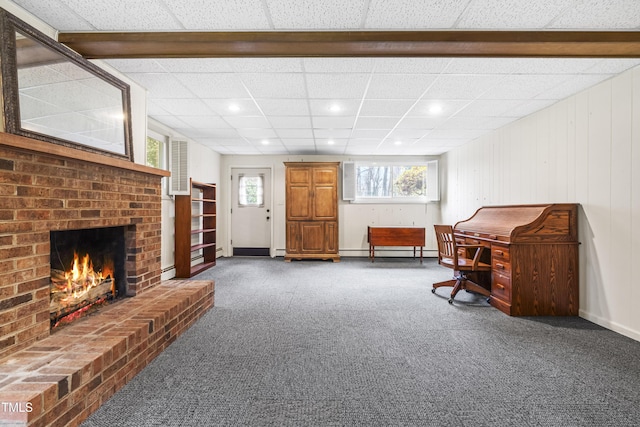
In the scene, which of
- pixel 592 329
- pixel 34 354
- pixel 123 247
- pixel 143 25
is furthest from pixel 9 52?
pixel 592 329

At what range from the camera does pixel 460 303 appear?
327cm

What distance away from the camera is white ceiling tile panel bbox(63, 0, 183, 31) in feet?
5.90

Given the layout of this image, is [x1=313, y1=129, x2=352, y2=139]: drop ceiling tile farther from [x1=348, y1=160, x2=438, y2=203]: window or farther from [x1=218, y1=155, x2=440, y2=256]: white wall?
[x1=348, y1=160, x2=438, y2=203]: window

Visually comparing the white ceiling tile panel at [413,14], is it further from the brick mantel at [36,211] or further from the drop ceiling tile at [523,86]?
the brick mantel at [36,211]

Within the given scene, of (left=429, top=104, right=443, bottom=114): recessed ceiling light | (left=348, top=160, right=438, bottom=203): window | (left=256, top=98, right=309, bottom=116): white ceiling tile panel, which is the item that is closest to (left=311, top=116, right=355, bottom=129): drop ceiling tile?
(left=256, top=98, right=309, bottom=116): white ceiling tile panel

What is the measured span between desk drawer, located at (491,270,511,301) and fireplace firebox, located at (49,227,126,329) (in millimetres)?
3660

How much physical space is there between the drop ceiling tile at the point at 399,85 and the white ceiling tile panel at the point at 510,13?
680mm

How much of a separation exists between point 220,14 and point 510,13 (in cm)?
190

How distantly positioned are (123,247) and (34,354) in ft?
3.69

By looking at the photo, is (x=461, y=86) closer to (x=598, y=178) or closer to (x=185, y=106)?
(x=598, y=178)

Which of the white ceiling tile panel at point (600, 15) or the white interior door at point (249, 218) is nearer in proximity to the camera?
the white ceiling tile panel at point (600, 15)

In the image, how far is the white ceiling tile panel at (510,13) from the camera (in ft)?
5.82

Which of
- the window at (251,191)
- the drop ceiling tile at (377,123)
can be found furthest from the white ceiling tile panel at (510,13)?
the window at (251,191)

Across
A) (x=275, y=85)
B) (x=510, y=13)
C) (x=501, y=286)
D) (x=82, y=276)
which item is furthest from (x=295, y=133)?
(x=501, y=286)
